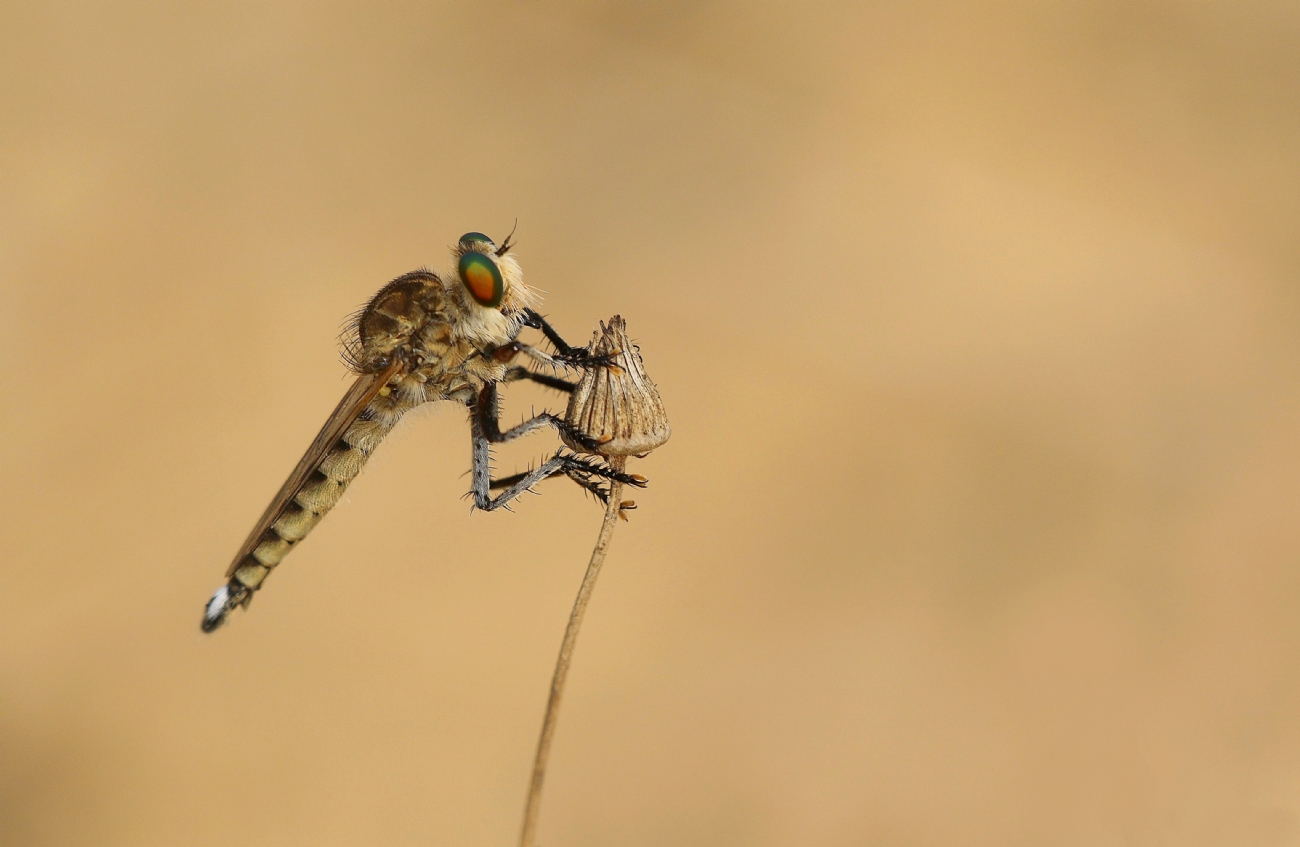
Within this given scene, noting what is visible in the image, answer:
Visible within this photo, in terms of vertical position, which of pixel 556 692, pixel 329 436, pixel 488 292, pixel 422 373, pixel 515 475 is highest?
pixel 488 292

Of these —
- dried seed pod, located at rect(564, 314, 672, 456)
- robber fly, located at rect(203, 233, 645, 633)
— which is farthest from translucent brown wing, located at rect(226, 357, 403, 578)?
dried seed pod, located at rect(564, 314, 672, 456)

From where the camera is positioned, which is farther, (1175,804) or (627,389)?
(1175,804)

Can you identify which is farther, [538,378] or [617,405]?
[538,378]

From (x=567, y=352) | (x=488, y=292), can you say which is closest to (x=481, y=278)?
(x=488, y=292)

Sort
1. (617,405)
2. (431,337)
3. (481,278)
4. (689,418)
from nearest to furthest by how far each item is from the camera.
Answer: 1. (617,405)
2. (481,278)
3. (431,337)
4. (689,418)

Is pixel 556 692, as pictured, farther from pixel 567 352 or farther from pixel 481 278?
pixel 481 278

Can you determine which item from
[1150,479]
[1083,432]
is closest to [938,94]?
[1083,432]

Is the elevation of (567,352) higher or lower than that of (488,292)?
lower

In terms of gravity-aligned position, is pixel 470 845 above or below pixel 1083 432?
below

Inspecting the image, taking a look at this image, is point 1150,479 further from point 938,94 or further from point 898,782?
point 938,94
